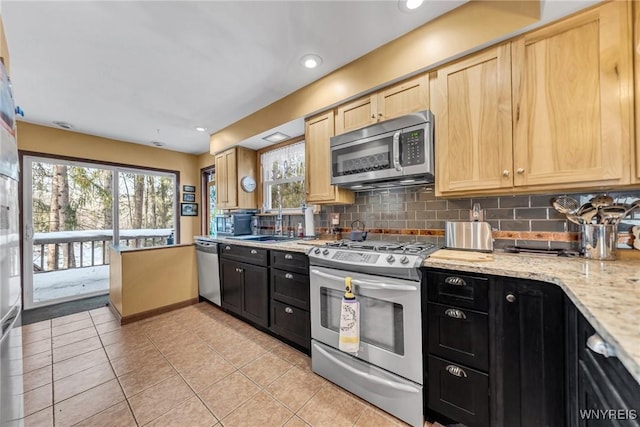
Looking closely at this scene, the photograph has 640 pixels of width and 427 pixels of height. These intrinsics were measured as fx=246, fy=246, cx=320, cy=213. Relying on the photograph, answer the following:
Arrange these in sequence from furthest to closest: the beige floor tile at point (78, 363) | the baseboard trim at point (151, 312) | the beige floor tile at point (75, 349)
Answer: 1. the baseboard trim at point (151, 312)
2. the beige floor tile at point (75, 349)
3. the beige floor tile at point (78, 363)

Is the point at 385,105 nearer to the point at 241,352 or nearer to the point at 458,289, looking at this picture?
the point at 458,289

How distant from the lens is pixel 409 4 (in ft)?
5.00

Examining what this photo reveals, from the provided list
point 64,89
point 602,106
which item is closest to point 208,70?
point 64,89

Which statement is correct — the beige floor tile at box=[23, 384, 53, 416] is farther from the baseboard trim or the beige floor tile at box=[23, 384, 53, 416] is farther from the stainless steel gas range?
the stainless steel gas range

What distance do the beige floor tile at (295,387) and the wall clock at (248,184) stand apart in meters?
2.40

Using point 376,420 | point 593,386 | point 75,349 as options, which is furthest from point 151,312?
point 593,386

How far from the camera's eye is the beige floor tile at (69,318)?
2.85 meters

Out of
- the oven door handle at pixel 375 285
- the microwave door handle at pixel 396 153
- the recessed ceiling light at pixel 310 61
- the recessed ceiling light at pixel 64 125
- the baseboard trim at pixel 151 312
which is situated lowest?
the baseboard trim at pixel 151 312

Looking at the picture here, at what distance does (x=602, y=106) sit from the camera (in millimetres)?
1235

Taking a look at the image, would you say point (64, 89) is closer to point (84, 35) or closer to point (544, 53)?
point (84, 35)

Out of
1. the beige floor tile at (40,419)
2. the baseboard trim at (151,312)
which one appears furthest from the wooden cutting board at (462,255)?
the baseboard trim at (151,312)

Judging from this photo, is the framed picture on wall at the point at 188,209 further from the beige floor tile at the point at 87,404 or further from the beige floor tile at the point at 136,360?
the beige floor tile at the point at 87,404

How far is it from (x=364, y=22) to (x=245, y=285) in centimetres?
256

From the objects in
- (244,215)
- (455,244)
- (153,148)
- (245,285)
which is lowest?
(245,285)
